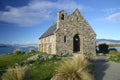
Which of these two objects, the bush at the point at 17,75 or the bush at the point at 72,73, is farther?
the bush at the point at 72,73

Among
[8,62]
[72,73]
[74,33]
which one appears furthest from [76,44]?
[72,73]

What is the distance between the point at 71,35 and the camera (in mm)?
36531

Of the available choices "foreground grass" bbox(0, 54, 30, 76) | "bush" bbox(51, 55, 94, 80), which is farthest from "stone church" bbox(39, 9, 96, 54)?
"bush" bbox(51, 55, 94, 80)

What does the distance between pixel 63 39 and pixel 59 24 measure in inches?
107

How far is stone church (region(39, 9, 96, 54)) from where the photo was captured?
35750mm

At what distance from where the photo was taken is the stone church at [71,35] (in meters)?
35.8

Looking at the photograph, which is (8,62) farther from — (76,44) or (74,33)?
(76,44)

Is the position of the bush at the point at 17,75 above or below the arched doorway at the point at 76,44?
below

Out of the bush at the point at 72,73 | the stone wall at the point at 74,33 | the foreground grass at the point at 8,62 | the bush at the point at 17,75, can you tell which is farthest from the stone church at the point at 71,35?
the bush at the point at 17,75

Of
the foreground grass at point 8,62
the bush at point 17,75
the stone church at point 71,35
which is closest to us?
the bush at point 17,75

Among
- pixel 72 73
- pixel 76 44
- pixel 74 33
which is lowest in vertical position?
pixel 72 73

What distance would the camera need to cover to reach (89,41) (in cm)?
3750

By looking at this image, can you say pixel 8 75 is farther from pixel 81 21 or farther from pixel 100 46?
pixel 100 46

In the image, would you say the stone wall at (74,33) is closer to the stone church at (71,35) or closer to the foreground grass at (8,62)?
the stone church at (71,35)
